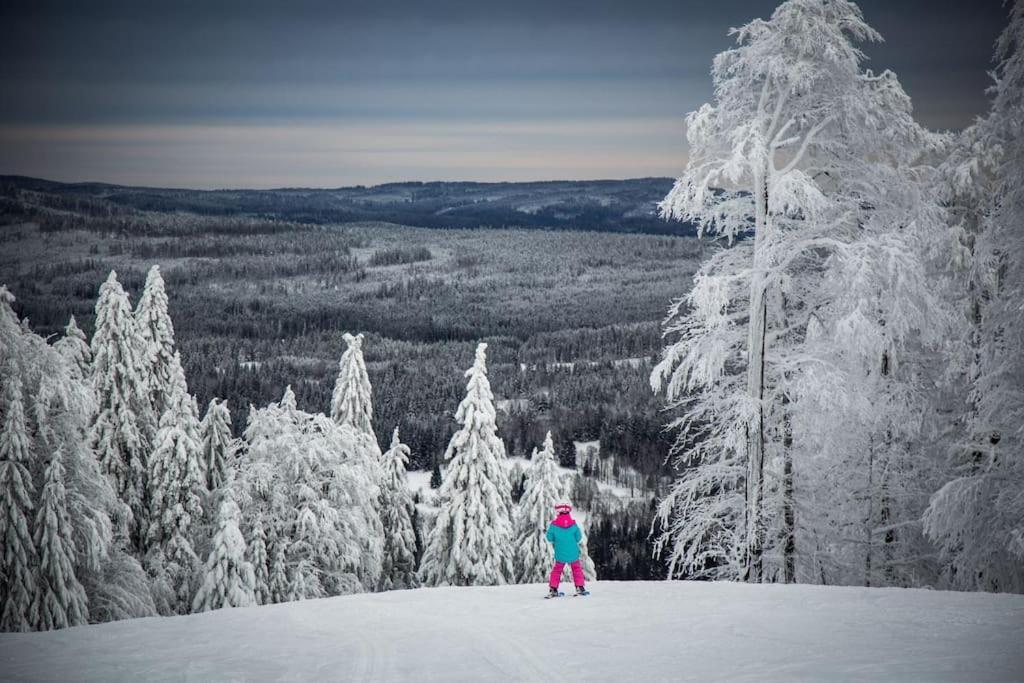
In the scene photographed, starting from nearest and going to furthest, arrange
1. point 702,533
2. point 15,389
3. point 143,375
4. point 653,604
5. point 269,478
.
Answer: point 653,604, point 702,533, point 15,389, point 269,478, point 143,375

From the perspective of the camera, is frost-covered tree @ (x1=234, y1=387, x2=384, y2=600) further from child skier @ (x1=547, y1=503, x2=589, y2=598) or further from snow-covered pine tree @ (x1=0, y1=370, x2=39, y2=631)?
child skier @ (x1=547, y1=503, x2=589, y2=598)

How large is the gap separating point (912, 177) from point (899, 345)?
3190 mm

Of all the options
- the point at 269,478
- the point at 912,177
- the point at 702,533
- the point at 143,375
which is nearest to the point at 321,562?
the point at 269,478

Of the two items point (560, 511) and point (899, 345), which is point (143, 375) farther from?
point (899, 345)

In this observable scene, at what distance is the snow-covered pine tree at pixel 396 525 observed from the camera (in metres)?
34.7

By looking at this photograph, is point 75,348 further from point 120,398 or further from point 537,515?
point 537,515

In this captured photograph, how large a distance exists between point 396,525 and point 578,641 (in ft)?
84.0

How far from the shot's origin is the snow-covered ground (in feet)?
30.1

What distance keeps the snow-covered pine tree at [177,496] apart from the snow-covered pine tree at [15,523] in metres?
8.05

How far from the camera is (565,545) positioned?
14289mm

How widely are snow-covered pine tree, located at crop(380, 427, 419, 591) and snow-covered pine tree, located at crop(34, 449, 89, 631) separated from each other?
1617 cm


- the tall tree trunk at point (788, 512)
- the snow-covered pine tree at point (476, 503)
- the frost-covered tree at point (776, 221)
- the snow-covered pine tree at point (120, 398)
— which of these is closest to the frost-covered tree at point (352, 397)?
the snow-covered pine tree at point (476, 503)

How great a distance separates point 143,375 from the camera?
2817 cm

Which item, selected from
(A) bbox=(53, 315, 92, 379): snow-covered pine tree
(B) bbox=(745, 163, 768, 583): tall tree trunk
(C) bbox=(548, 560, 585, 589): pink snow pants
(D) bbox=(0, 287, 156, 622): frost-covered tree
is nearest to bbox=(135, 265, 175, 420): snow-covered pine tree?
(A) bbox=(53, 315, 92, 379): snow-covered pine tree
